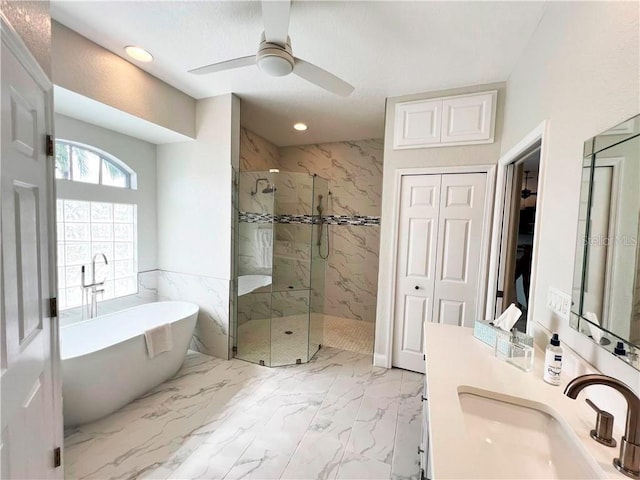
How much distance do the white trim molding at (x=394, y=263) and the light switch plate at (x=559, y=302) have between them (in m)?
1.17

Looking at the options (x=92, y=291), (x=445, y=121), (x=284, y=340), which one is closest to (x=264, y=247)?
(x=284, y=340)

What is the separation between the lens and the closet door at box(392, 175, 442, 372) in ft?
8.52

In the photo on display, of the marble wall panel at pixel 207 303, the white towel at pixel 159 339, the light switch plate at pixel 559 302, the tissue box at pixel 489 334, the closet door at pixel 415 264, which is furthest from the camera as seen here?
the marble wall panel at pixel 207 303

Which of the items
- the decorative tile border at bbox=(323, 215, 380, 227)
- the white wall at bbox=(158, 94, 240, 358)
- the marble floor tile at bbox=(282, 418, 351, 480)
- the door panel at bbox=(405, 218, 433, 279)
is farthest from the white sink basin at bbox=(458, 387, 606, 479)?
the decorative tile border at bbox=(323, 215, 380, 227)

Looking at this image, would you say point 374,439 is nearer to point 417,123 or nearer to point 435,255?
point 435,255

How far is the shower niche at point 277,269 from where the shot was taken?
3.03 metres

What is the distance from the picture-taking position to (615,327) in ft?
2.79

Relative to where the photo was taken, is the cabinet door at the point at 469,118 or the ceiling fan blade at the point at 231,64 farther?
the cabinet door at the point at 469,118

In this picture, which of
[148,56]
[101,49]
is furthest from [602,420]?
[101,49]

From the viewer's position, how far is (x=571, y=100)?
121cm

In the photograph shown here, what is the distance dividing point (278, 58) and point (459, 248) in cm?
216

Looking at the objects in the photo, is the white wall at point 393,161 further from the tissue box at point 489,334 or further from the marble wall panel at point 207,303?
the marble wall panel at point 207,303

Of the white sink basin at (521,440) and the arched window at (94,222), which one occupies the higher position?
the arched window at (94,222)

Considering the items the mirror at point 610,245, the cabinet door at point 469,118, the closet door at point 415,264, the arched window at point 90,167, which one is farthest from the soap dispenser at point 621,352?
the arched window at point 90,167
